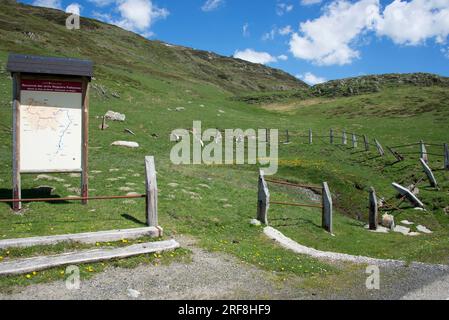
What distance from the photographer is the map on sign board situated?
48.4ft

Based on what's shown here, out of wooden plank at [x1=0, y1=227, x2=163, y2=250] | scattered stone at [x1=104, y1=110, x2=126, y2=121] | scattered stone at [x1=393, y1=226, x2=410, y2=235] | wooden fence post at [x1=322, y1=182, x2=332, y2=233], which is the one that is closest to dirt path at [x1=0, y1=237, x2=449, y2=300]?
wooden plank at [x1=0, y1=227, x2=163, y2=250]

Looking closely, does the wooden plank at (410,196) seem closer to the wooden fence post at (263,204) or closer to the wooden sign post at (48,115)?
the wooden fence post at (263,204)

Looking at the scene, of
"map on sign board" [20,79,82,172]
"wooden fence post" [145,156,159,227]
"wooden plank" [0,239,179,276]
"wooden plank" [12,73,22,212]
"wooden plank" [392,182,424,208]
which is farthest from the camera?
"wooden plank" [392,182,424,208]

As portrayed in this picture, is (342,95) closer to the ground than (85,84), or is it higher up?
higher up

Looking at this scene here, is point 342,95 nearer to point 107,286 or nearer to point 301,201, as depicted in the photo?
point 301,201

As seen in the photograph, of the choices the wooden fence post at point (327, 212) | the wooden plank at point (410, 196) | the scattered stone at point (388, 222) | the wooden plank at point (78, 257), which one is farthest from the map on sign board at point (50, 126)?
the wooden plank at point (410, 196)

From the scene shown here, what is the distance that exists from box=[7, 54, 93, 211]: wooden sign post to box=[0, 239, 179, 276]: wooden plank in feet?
17.6

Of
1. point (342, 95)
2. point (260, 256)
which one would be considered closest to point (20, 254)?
point (260, 256)

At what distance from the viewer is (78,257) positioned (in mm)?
10016

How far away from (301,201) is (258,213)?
7.72 meters

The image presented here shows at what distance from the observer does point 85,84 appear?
51.0 feet

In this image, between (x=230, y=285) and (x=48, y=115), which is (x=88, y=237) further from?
(x=48, y=115)

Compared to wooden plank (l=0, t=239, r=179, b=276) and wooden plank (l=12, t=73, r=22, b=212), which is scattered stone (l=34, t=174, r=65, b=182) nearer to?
wooden plank (l=12, t=73, r=22, b=212)

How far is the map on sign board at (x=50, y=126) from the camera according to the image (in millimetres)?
14750
